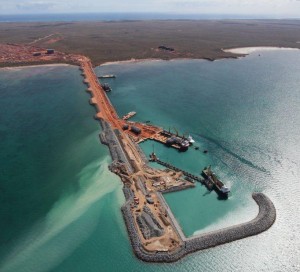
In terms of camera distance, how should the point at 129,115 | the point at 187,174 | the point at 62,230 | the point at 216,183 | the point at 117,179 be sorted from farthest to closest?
the point at 129,115, the point at 187,174, the point at 117,179, the point at 216,183, the point at 62,230

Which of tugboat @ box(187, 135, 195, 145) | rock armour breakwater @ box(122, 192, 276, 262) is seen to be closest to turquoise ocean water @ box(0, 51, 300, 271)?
rock armour breakwater @ box(122, 192, 276, 262)

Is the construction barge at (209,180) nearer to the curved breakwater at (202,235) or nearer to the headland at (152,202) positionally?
the headland at (152,202)

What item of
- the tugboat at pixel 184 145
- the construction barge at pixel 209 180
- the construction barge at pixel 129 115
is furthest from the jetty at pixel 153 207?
the construction barge at pixel 129 115

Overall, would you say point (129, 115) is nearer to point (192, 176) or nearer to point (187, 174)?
point (187, 174)

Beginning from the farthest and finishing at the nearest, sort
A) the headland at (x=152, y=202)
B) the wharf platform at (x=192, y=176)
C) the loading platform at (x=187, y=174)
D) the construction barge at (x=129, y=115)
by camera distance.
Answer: the construction barge at (x=129, y=115) → the loading platform at (x=187, y=174) → the wharf platform at (x=192, y=176) → the headland at (x=152, y=202)

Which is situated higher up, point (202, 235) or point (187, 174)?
point (202, 235)

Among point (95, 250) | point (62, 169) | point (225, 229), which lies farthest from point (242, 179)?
point (62, 169)

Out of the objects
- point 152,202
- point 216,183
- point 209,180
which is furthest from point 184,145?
point 152,202
